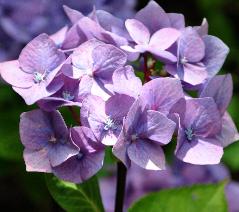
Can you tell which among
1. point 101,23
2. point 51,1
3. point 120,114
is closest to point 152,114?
point 120,114

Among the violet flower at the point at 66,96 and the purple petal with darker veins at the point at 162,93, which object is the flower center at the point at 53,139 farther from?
the purple petal with darker veins at the point at 162,93

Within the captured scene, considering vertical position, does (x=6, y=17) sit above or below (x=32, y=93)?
below

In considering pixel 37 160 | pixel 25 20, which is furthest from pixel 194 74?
pixel 25 20

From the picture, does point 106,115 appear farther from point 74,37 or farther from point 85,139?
point 74,37

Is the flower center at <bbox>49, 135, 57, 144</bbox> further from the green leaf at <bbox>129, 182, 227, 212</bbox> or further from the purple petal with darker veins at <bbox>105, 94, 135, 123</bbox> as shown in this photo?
the green leaf at <bbox>129, 182, 227, 212</bbox>

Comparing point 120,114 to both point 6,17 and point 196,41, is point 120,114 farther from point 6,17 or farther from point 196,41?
point 6,17

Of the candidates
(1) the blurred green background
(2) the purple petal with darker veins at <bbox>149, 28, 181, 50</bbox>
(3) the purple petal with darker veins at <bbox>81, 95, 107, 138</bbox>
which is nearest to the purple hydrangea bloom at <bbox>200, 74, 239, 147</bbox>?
(2) the purple petal with darker veins at <bbox>149, 28, 181, 50</bbox>
